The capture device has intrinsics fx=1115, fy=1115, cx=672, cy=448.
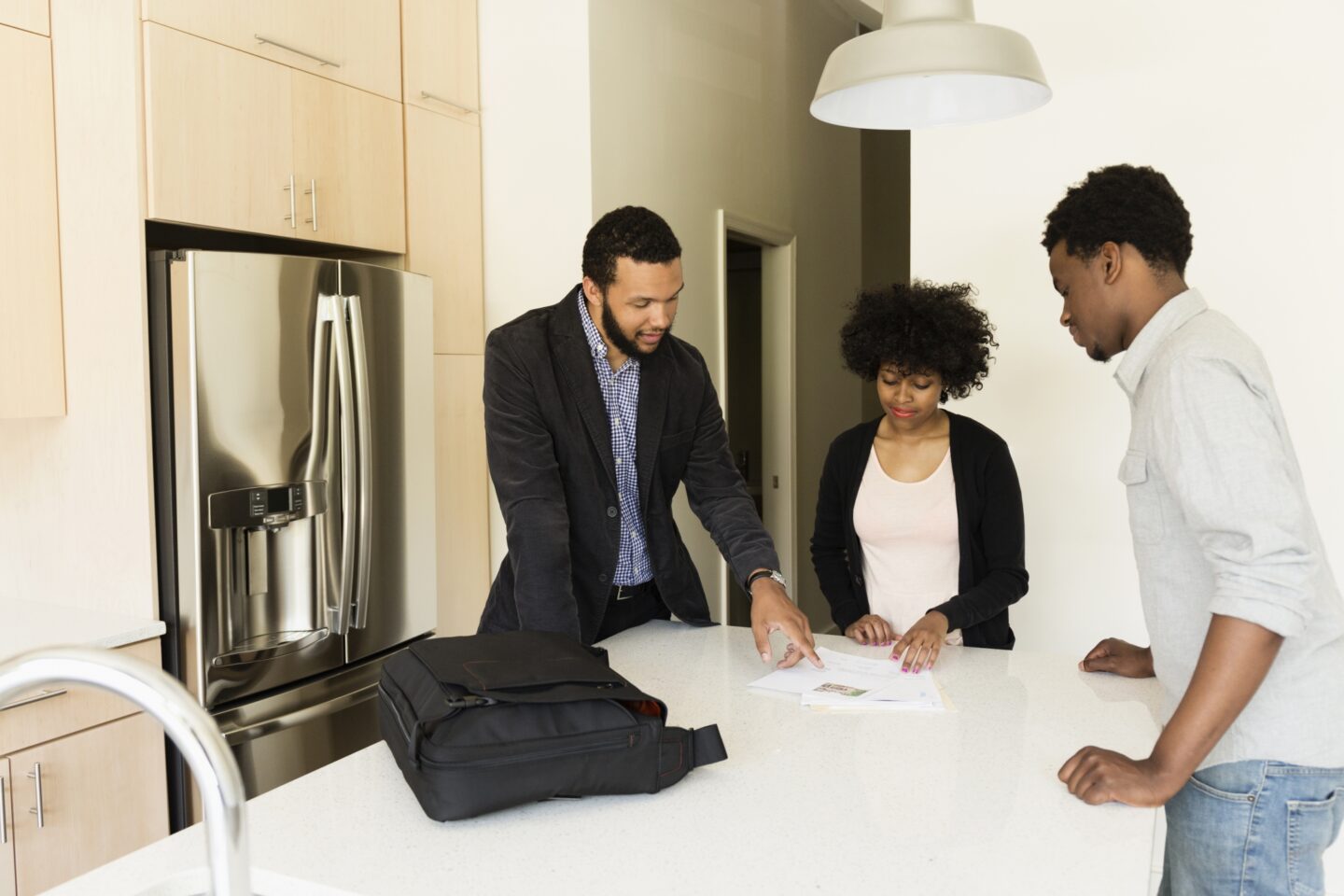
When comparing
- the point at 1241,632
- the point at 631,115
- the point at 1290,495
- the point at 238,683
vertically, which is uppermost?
the point at 631,115

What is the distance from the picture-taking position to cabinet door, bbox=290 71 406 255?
8.89ft

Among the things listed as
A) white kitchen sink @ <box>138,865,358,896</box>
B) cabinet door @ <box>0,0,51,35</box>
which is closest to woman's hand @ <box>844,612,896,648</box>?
white kitchen sink @ <box>138,865,358,896</box>

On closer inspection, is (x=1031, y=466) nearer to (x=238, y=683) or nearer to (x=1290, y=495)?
(x=1290, y=495)

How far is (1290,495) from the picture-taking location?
1176 millimetres

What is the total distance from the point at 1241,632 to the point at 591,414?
117 centimetres

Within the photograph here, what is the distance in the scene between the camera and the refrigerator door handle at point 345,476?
262 cm

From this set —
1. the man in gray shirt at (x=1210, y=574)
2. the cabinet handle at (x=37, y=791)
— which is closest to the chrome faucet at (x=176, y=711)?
the man in gray shirt at (x=1210, y=574)

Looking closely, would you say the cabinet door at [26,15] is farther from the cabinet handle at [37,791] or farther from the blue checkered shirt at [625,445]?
the cabinet handle at [37,791]

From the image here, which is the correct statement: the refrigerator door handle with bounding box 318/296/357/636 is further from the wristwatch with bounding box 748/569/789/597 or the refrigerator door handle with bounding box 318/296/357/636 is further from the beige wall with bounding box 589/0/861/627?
the wristwatch with bounding box 748/569/789/597

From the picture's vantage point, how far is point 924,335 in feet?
8.03

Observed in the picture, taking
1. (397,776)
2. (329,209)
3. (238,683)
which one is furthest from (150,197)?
(397,776)

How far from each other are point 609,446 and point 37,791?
1.26m

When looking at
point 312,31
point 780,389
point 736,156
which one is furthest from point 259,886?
point 780,389

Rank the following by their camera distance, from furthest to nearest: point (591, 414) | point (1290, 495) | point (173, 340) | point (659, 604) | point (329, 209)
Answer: point (329, 209) < point (173, 340) < point (659, 604) < point (591, 414) < point (1290, 495)
